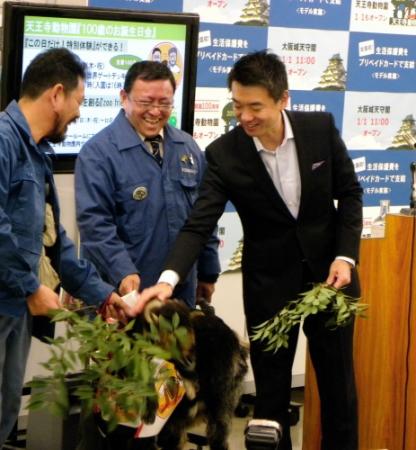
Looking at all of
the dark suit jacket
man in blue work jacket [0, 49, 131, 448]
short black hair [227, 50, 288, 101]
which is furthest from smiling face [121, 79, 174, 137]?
man in blue work jacket [0, 49, 131, 448]

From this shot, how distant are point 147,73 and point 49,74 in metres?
0.62

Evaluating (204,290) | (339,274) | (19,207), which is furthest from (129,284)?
(339,274)

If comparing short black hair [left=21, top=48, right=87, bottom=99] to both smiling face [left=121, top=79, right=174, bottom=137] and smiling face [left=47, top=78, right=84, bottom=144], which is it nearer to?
smiling face [left=47, top=78, right=84, bottom=144]

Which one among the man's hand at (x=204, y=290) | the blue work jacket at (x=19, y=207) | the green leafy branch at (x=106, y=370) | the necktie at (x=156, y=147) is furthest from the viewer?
the man's hand at (x=204, y=290)

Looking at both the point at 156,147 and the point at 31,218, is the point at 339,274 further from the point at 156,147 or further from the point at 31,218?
the point at 31,218

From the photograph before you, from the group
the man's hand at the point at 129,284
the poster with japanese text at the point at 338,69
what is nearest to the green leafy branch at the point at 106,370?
the man's hand at the point at 129,284

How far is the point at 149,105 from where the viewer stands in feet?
12.6

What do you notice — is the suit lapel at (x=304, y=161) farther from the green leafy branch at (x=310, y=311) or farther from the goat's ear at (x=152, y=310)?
the goat's ear at (x=152, y=310)

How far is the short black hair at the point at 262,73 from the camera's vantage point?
351 centimetres

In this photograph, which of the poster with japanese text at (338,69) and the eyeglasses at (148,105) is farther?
the poster with japanese text at (338,69)

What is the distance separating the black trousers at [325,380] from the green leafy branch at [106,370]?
1.04 meters

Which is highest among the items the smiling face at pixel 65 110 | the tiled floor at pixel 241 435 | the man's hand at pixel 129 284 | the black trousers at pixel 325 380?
the smiling face at pixel 65 110

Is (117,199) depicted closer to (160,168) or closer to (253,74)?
(160,168)

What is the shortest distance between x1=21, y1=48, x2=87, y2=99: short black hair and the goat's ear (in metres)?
0.74
